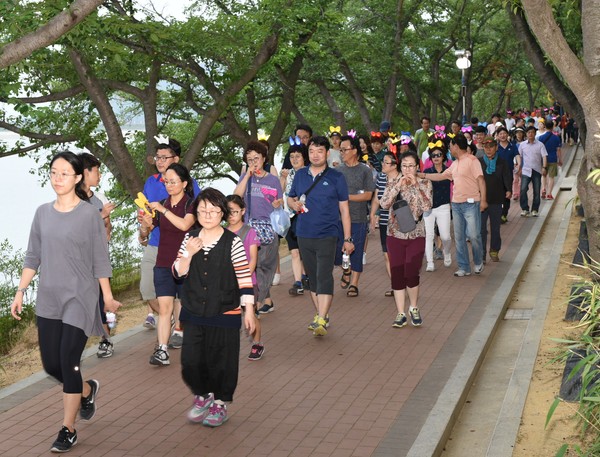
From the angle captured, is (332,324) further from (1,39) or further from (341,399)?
(1,39)

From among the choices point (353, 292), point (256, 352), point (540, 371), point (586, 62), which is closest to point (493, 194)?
point (353, 292)

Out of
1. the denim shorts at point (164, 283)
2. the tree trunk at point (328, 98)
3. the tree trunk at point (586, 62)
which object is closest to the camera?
the tree trunk at point (586, 62)

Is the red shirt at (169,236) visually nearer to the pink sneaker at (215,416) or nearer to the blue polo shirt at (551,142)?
the pink sneaker at (215,416)

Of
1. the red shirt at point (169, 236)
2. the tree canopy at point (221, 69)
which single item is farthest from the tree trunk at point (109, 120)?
the red shirt at point (169, 236)

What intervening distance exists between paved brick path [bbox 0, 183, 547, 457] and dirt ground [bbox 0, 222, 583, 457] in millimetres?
772

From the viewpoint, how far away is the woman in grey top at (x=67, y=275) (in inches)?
275

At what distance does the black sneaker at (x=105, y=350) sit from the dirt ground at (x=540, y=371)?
0.73 meters

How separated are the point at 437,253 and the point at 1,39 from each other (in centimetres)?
870

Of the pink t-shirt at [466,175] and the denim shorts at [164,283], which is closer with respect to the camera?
the denim shorts at [164,283]

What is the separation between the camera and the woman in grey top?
6.98m

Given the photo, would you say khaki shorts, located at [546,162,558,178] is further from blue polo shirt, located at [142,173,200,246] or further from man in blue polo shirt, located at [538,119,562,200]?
blue polo shirt, located at [142,173,200,246]

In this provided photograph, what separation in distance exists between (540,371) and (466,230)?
16.7 ft

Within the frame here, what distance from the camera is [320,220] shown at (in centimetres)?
1044

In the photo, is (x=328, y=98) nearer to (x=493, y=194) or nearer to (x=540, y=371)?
(x=493, y=194)
